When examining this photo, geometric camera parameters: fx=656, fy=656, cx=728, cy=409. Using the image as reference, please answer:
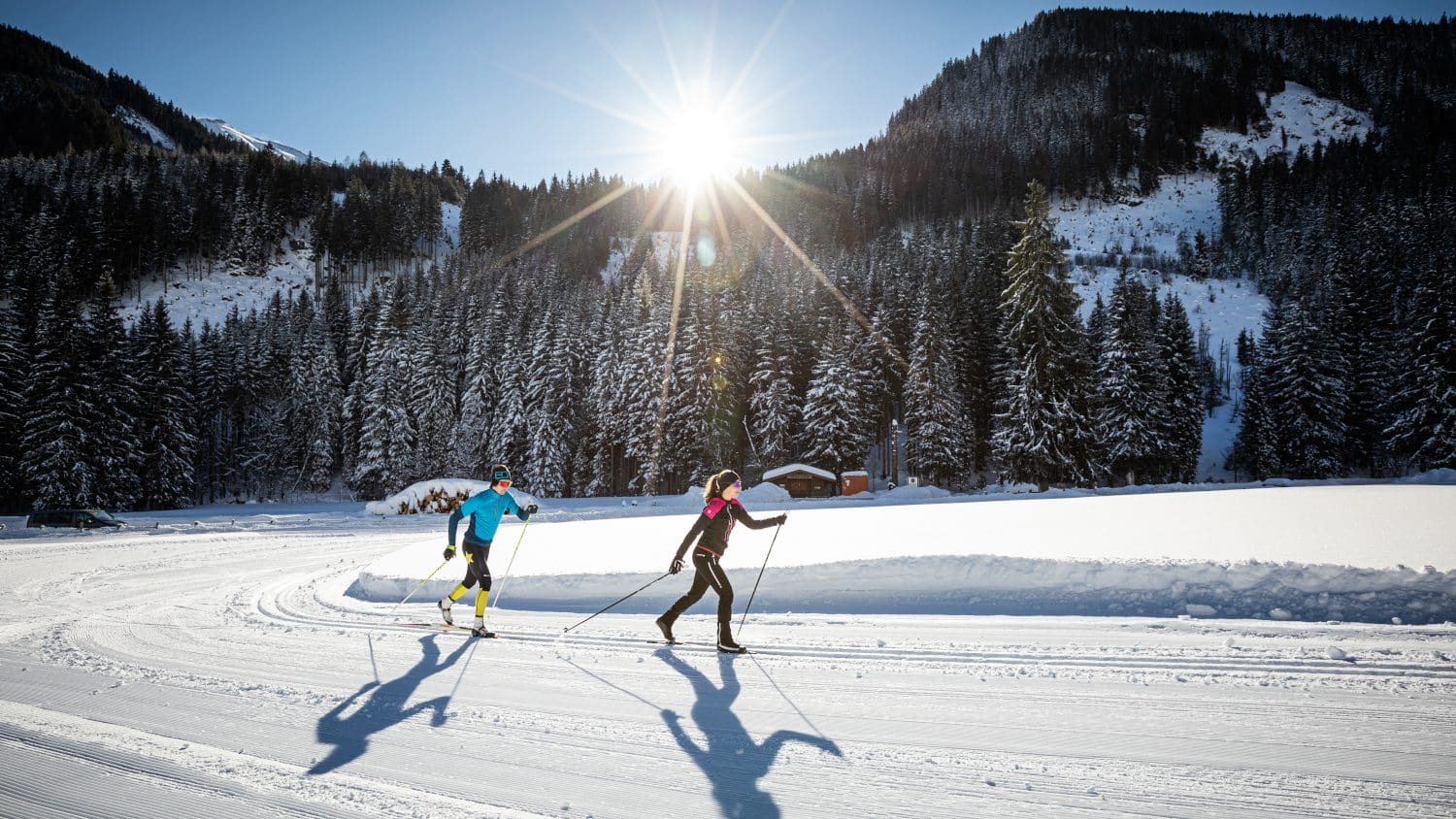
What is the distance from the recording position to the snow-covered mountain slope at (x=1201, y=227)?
82.9m

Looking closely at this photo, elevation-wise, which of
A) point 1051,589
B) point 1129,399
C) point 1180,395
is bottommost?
point 1051,589

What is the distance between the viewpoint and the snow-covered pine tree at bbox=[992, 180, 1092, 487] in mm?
31312

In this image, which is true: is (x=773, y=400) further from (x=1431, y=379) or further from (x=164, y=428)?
(x=164, y=428)

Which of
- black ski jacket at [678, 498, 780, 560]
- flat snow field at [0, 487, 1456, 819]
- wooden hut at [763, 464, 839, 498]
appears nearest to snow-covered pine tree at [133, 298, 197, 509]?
wooden hut at [763, 464, 839, 498]

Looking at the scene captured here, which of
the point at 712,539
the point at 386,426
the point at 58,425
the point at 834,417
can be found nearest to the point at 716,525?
the point at 712,539

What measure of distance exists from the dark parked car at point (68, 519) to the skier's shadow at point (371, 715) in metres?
32.4

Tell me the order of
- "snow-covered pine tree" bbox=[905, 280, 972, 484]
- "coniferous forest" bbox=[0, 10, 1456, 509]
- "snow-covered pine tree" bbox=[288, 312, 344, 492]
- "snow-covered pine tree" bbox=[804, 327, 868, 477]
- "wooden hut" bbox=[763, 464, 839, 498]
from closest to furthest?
"coniferous forest" bbox=[0, 10, 1456, 509] → "wooden hut" bbox=[763, 464, 839, 498] → "snow-covered pine tree" bbox=[905, 280, 972, 484] → "snow-covered pine tree" bbox=[804, 327, 868, 477] → "snow-covered pine tree" bbox=[288, 312, 344, 492]

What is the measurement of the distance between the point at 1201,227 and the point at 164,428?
145411mm

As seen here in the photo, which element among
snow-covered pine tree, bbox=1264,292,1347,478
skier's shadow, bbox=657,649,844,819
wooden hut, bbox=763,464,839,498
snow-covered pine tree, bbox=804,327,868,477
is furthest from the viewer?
snow-covered pine tree, bbox=804,327,868,477

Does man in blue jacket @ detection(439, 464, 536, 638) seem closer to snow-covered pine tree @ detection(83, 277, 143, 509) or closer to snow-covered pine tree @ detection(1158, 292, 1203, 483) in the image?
snow-covered pine tree @ detection(83, 277, 143, 509)

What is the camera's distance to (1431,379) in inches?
A: 1399

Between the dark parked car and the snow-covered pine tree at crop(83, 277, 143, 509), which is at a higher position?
the snow-covered pine tree at crop(83, 277, 143, 509)

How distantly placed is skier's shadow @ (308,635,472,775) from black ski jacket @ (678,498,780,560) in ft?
9.34

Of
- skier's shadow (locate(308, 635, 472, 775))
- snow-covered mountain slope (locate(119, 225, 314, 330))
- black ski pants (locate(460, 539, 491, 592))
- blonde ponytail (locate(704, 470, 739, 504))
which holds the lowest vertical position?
skier's shadow (locate(308, 635, 472, 775))
